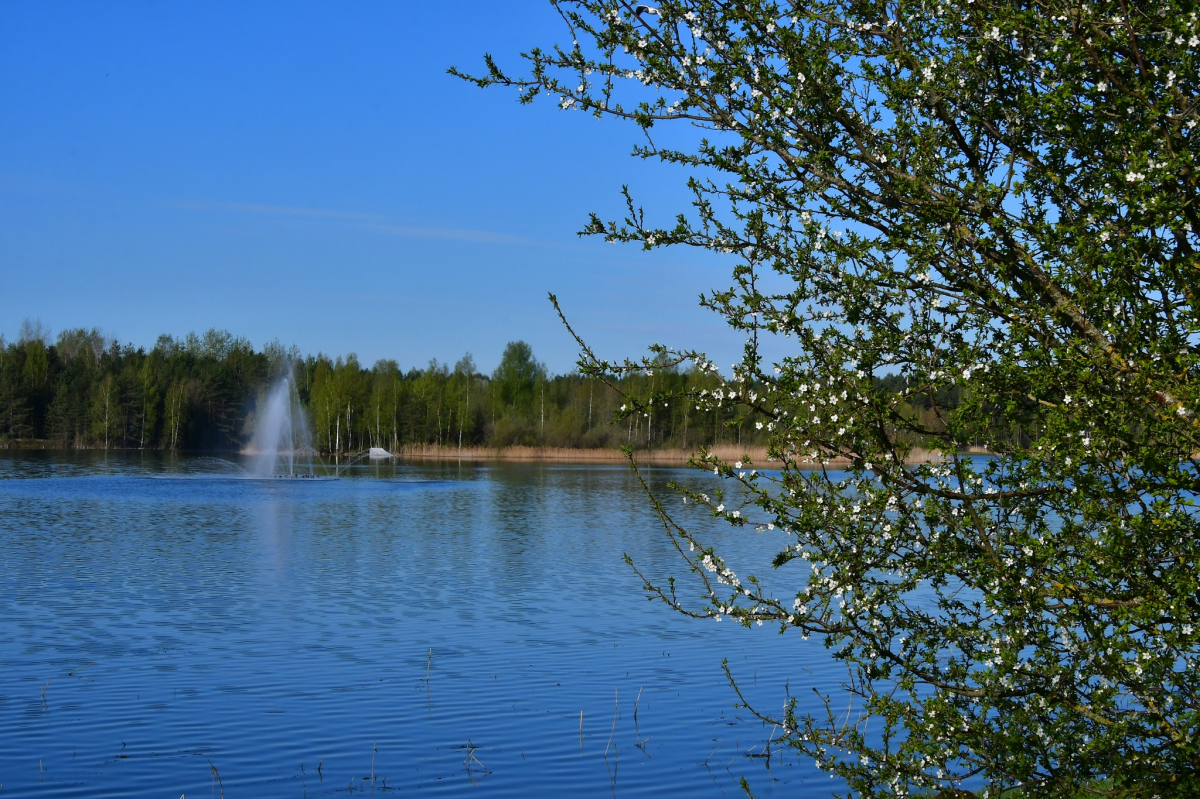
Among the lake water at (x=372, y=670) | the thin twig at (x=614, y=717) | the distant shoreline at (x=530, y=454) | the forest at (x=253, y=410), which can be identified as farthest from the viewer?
the forest at (x=253, y=410)

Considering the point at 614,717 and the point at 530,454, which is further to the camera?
the point at 530,454

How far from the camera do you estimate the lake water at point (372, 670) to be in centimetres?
1026

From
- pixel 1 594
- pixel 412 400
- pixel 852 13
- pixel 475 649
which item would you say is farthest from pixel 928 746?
pixel 412 400

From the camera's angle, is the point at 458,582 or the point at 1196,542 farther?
the point at 458,582

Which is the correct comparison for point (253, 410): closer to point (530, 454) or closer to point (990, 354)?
point (530, 454)

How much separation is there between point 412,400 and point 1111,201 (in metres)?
110

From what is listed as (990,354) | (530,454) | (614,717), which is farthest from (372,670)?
(530,454)

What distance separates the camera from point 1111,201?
482 centimetres

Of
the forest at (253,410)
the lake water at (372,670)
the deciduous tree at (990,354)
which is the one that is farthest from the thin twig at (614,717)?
the forest at (253,410)

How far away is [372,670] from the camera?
46.2 feet

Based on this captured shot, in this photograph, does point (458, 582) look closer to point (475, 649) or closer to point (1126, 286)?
point (475, 649)

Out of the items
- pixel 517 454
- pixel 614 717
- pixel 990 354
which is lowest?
pixel 614 717

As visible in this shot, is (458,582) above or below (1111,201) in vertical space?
below

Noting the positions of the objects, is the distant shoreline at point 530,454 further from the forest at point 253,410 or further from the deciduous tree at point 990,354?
the deciduous tree at point 990,354
